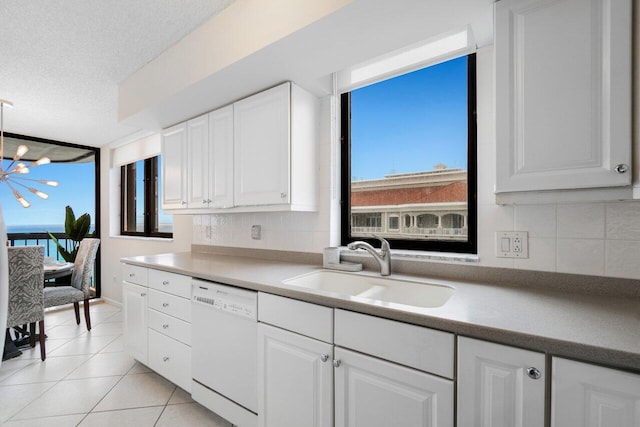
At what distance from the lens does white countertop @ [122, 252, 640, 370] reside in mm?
737

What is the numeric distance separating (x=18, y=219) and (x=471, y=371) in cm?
635

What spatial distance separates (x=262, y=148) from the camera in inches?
75.8

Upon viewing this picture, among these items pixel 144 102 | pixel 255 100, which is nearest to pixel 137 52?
pixel 144 102

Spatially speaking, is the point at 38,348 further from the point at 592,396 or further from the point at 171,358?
Result: the point at 592,396

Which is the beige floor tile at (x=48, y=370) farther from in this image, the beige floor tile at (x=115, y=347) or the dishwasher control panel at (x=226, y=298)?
the dishwasher control panel at (x=226, y=298)

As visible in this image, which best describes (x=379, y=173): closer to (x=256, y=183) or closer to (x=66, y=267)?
(x=256, y=183)

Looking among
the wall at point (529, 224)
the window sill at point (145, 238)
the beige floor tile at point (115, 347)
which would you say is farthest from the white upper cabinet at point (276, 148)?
the beige floor tile at point (115, 347)

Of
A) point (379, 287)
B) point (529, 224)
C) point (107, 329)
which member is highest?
point (529, 224)

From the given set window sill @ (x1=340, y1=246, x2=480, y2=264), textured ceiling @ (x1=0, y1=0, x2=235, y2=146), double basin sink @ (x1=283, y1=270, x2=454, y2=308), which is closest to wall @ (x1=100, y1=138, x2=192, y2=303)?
textured ceiling @ (x1=0, y1=0, x2=235, y2=146)

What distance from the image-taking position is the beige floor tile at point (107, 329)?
10.2 ft

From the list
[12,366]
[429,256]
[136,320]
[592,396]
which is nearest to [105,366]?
[136,320]

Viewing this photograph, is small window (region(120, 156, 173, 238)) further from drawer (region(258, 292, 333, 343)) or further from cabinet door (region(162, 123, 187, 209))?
drawer (region(258, 292, 333, 343))

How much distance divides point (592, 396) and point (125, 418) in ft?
7.47

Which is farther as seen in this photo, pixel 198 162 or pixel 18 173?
pixel 18 173
